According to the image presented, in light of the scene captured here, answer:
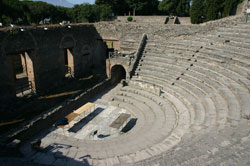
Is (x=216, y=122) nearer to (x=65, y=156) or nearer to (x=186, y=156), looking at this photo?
(x=186, y=156)

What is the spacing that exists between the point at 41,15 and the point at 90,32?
13.9 metres

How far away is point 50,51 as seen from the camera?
15773 mm

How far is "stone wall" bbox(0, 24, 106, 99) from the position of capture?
1288 centimetres

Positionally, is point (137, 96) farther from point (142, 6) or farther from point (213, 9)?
point (142, 6)

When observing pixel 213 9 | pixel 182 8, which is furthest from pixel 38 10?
pixel 182 8

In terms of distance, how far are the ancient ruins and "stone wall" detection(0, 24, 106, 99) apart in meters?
0.07

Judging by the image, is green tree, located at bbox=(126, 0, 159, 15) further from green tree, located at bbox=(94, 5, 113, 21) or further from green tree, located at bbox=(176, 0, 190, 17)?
green tree, located at bbox=(94, 5, 113, 21)

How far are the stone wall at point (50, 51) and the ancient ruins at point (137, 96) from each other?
7 centimetres

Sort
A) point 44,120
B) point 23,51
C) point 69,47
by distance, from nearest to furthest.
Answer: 1. point 44,120
2. point 23,51
3. point 69,47

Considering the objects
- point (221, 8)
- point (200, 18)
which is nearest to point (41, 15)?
point (200, 18)

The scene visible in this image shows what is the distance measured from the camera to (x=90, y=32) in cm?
1986

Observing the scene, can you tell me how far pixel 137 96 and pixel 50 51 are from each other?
292 inches

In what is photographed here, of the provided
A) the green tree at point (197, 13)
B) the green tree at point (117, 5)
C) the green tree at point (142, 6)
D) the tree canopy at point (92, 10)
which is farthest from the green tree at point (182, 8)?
the green tree at point (197, 13)

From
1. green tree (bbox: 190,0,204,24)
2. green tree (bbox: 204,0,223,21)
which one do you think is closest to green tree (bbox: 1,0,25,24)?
A: green tree (bbox: 190,0,204,24)
